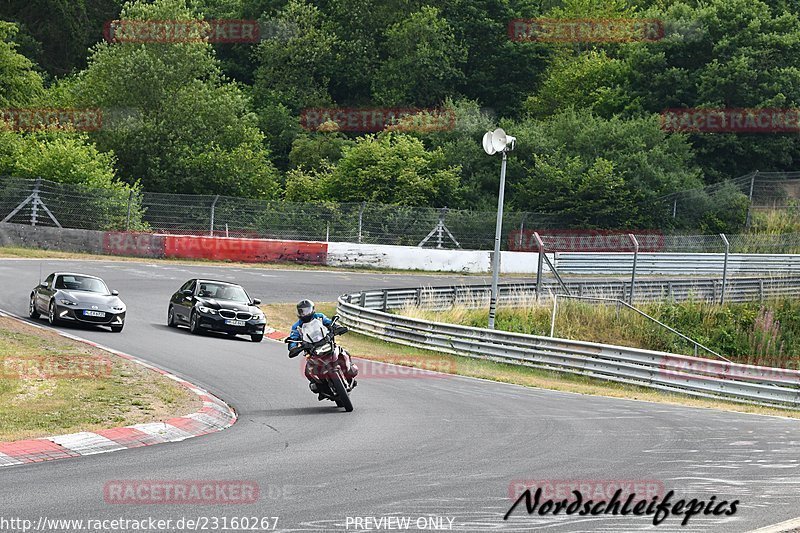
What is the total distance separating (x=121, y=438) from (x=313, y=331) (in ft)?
12.4

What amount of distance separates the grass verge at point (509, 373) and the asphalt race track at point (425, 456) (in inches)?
67.3

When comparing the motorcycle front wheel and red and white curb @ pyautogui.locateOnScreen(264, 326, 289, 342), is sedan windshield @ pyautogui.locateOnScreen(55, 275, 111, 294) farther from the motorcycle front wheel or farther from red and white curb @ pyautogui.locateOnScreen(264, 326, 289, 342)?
the motorcycle front wheel

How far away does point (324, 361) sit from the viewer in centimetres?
1480

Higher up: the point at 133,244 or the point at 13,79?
the point at 13,79

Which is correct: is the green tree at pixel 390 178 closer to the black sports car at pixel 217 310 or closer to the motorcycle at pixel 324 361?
the black sports car at pixel 217 310

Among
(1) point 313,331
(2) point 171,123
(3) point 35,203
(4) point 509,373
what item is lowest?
(4) point 509,373

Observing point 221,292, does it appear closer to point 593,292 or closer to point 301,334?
point 301,334

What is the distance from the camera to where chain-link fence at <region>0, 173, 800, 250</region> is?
39.5 metres

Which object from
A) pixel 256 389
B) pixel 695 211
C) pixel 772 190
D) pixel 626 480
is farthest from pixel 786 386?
pixel 772 190

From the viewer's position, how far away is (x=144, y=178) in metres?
55.4

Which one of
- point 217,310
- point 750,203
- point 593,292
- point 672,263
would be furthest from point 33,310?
point 750,203

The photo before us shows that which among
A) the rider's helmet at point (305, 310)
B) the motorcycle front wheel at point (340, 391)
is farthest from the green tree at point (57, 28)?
the motorcycle front wheel at point (340, 391)

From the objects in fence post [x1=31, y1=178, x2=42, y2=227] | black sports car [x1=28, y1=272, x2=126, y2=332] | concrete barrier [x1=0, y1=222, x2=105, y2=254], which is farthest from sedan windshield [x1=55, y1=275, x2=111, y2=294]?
fence post [x1=31, y1=178, x2=42, y2=227]

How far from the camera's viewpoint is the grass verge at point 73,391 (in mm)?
12312
